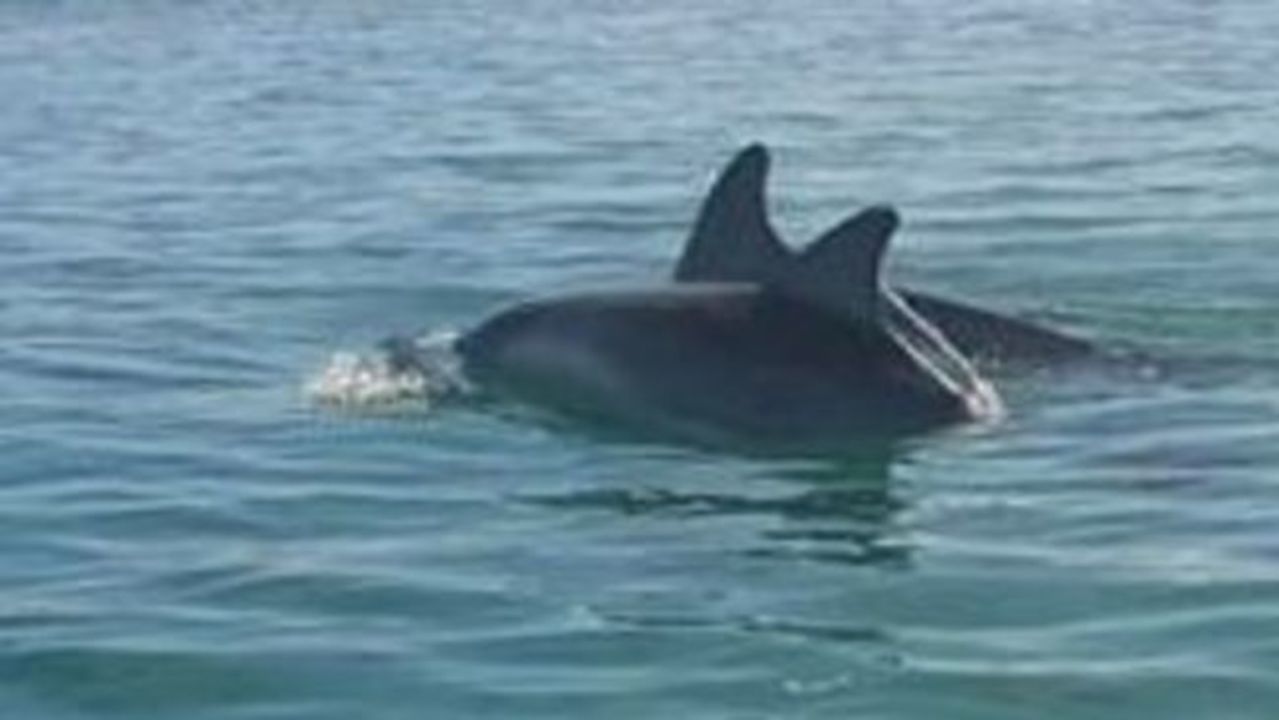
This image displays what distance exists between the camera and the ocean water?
12.0m

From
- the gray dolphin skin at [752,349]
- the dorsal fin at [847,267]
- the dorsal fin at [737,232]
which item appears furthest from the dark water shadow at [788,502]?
the dorsal fin at [737,232]

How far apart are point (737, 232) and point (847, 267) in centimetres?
115

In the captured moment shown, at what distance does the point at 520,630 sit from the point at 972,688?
5.96 ft

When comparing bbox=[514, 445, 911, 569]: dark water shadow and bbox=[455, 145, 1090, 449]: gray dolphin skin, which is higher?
bbox=[455, 145, 1090, 449]: gray dolphin skin

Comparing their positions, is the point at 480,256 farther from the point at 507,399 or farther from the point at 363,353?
the point at 507,399

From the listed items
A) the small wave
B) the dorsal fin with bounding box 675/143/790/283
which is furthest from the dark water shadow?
the small wave

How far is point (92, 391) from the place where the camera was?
1838 centimetres

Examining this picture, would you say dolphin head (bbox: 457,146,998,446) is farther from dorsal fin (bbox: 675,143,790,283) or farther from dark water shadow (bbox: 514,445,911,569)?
dark water shadow (bbox: 514,445,911,569)

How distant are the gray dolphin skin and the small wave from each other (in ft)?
1.04

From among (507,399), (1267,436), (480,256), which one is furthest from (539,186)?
(1267,436)

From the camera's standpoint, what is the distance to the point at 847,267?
16094 millimetres

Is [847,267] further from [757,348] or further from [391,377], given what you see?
[391,377]

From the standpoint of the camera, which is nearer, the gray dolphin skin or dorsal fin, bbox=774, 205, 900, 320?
dorsal fin, bbox=774, 205, 900, 320

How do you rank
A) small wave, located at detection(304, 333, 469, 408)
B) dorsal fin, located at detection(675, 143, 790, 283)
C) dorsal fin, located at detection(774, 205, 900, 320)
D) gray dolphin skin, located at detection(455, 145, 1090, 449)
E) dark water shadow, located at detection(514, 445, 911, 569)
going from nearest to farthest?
dark water shadow, located at detection(514, 445, 911, 569) → dorsal fin, located at detection(774, 205, 900, 320) → gray dolphin skin, located at detection(455, 145, 1090, 449) → dorsal fin, located at detection(675, 143, 790, 283) → small wave, located at detection(304, 333, 469, 408)
